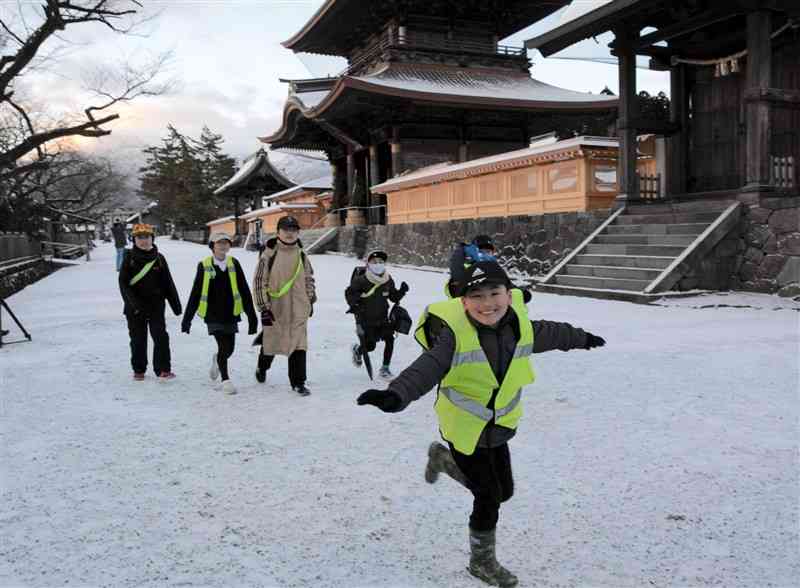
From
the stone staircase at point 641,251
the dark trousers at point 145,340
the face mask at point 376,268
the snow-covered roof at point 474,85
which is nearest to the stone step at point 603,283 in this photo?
the stone staircase at point 641,251

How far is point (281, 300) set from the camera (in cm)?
498

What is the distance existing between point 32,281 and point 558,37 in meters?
14.9

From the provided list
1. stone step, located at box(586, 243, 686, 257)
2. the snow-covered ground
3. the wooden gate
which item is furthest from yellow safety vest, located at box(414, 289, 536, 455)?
the wooden gate

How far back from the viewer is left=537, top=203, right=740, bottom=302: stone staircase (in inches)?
361

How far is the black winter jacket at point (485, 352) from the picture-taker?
7.09 feet

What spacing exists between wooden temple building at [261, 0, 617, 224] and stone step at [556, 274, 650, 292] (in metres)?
9.73

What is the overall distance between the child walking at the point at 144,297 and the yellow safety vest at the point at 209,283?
1.71 ft

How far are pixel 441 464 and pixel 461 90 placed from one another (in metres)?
18.7

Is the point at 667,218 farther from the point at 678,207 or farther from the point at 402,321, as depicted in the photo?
the point at 402,321

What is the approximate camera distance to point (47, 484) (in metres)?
3.21

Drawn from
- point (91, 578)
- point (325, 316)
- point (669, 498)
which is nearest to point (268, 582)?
point (91, 578)

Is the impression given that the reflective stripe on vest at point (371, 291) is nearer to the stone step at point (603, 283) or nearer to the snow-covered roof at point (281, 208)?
the stone step at point (603, 283)

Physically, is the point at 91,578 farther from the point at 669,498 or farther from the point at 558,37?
the point at 558,37

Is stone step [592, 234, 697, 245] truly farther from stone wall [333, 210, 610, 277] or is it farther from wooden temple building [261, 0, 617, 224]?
wooden temple building [261, 0, 617, 224]
